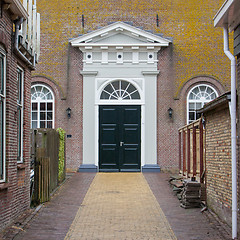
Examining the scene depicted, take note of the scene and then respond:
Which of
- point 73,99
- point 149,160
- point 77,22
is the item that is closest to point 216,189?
point 149,160

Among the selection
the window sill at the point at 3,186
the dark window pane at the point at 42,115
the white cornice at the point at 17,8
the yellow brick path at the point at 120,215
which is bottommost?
the yellow brick path at the point at 120,215

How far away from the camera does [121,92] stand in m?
20.4

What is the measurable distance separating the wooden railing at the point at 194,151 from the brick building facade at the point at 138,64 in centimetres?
309

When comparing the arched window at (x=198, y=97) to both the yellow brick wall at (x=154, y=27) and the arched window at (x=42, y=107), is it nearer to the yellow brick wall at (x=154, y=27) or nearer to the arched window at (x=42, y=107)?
the yellow brick wall at (x=154, y=27)

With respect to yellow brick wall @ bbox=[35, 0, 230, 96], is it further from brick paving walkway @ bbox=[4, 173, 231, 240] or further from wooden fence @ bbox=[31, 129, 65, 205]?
wooden fence @ bbox=[31, 129, 65, 205]

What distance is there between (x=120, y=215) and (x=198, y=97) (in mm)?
10740

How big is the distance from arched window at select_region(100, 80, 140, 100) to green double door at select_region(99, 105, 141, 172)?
0.44 m

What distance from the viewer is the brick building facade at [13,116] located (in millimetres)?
8969

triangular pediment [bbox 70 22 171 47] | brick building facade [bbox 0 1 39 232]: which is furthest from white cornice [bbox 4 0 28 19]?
triangular pediment [bbox 70 22 171 47]

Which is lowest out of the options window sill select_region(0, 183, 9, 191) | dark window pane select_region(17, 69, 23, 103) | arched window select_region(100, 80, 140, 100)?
window sill select_region(0, 183, 9, 191)

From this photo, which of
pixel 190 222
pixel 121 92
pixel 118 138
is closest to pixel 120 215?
pixel 190 222

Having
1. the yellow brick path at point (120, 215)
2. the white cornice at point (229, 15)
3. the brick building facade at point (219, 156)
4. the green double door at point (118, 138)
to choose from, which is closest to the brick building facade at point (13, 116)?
the yellow brick path at point (120, 215)

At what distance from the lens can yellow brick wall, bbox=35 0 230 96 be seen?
67.4 feet

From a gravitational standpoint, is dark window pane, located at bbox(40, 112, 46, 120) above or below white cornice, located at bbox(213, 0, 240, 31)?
below
